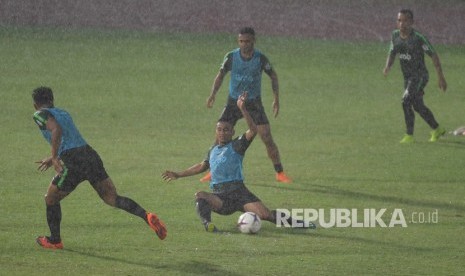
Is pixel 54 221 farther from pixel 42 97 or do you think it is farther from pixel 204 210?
pixel 204 210

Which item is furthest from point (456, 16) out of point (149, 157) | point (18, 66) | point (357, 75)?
point (149, 157)

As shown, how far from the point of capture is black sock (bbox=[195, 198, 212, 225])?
17.1 meters

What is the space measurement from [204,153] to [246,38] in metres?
4.34

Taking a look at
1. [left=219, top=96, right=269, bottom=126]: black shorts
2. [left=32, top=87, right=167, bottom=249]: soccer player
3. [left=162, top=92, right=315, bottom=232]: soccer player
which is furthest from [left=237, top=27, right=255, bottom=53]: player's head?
[left=32, top=87, right=167, bottom=249]: soccer player

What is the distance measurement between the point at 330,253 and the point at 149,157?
848 cm

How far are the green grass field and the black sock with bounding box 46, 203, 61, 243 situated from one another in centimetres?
22

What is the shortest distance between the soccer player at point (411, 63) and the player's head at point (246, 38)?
493 centimetres

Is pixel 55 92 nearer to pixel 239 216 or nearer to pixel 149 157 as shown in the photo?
pixel 149 157

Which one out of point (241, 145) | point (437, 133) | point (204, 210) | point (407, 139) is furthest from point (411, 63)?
point (204, 210)

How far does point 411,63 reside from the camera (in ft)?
84.1

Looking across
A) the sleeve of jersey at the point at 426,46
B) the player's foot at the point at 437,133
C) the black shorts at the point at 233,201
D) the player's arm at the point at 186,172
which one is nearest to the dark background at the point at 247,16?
the player's foot at the point at 437,133

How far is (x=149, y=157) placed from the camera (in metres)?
23.9

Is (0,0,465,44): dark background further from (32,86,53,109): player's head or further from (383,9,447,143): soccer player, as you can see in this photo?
(32,86,53,109): player's head

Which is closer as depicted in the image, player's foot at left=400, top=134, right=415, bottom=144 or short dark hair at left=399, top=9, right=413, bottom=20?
short dark hair at left=399, top=9, right=413, bottom=20
